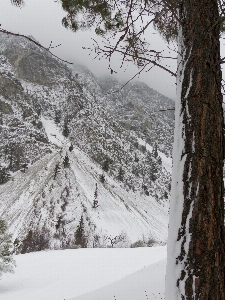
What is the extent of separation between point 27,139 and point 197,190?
52.0 meters

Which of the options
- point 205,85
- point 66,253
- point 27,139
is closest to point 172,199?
point 205,85

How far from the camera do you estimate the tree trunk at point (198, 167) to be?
64.6 inches

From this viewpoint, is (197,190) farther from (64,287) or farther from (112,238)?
(112,238)

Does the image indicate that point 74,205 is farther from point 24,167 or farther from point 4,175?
point 4,175

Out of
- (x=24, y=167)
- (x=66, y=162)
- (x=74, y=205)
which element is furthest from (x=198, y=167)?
(x=24, y=167)

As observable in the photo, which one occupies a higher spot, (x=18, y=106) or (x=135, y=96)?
(x=135, y=96)

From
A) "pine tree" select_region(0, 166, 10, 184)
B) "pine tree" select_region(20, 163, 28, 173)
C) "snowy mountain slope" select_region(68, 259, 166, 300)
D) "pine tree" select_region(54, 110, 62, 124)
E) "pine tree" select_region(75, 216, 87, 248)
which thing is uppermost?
"pine tree" select_region(54, 110, 62, 124)

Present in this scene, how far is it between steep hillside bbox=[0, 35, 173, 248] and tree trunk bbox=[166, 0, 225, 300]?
6.66 metres

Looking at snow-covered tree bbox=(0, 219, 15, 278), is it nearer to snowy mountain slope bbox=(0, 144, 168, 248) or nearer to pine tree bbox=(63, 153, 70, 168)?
snowy mountain slope bbox=(0, 144, 168, 248)

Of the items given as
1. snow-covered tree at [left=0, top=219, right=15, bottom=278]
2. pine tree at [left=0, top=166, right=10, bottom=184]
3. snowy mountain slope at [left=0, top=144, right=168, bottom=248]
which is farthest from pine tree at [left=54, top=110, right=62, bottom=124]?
snow-covered tree at [left=0, top=219, right=15, bottom=278]

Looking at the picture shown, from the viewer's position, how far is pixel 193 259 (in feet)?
5.39

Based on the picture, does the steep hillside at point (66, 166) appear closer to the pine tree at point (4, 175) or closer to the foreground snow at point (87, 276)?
the pine tree at point (4, 175)

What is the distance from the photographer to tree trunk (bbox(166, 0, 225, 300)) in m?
1.64

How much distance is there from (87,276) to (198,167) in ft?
37.7
